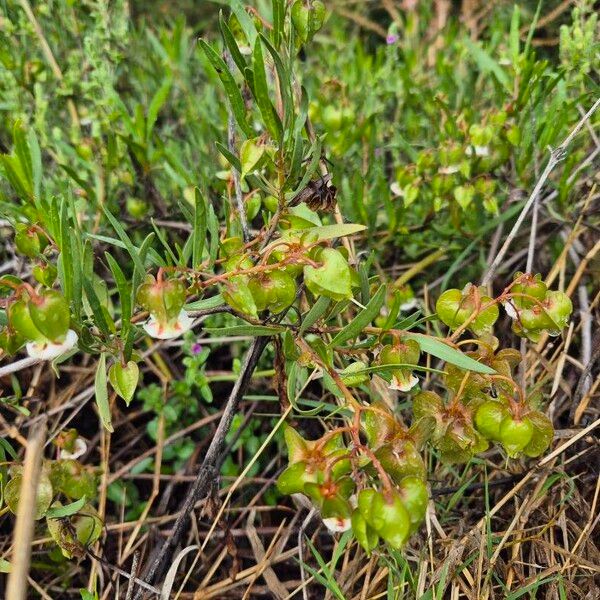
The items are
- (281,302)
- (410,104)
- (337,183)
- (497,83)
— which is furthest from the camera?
(410,104)

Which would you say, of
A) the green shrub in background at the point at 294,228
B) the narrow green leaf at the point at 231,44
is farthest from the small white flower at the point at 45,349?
the narrow green leaf at the point at 231,44

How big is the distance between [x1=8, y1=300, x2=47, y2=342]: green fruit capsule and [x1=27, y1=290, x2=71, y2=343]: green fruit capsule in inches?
0.5

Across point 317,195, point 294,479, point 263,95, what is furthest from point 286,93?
point 294,479

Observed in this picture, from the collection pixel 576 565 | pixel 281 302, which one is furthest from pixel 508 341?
pixel 281 302

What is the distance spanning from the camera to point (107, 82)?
1605 mm

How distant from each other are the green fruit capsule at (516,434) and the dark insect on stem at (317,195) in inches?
16.1

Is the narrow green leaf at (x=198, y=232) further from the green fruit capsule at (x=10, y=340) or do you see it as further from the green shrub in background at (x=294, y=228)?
the green fruit capsule at (x=10, y=340)

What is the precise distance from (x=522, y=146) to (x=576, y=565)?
2.89 feet

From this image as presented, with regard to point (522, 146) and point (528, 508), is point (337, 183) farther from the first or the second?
point (528, 508)

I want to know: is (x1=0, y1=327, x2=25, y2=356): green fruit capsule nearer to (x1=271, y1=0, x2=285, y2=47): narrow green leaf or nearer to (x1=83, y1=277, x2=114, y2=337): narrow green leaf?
(x1=83, y1=277, x2=114, y2=337): narrow green leaf

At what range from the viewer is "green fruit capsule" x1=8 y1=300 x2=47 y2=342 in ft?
2.51

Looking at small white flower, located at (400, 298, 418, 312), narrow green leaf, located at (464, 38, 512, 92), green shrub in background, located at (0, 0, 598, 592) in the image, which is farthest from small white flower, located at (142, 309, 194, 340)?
narrow green leaf, located at (464, 38, 512, 92)

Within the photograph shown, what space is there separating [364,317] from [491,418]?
0.21 meters

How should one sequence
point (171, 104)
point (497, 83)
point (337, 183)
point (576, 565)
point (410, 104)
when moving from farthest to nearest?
point (171, 104), point (410, 104), point (497, 83), point (337, 183), point (576, 565)
